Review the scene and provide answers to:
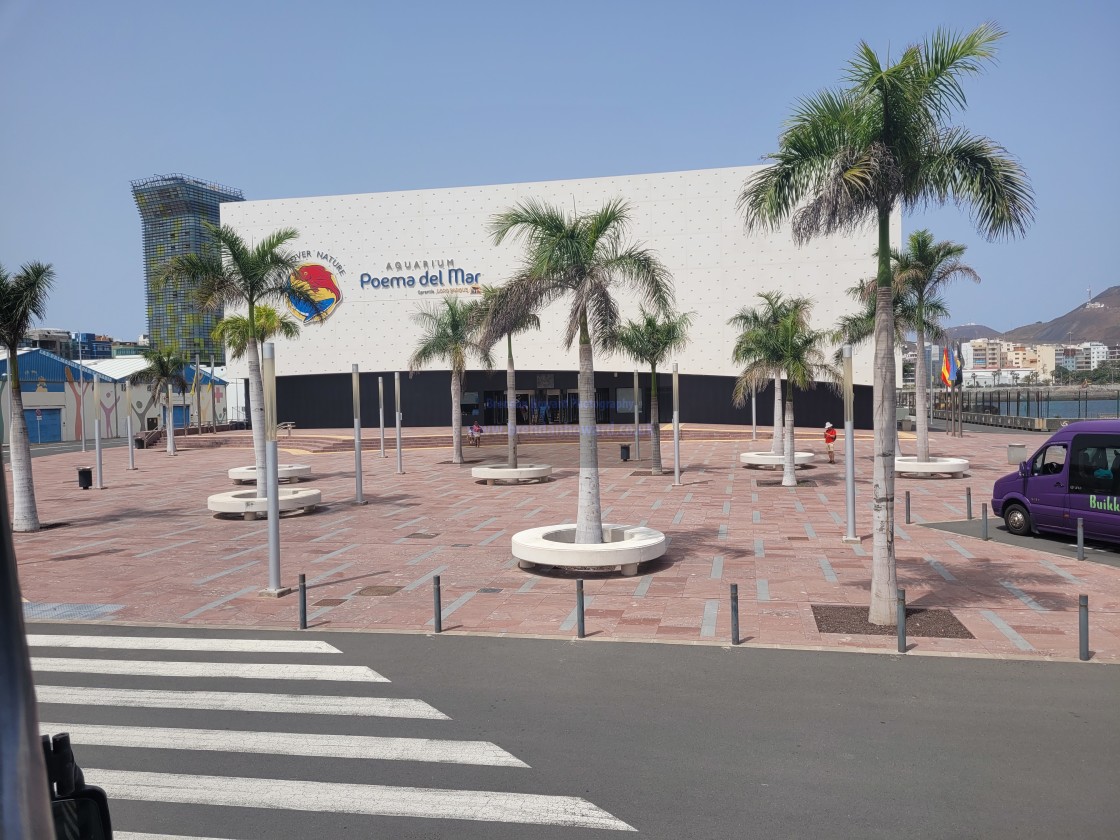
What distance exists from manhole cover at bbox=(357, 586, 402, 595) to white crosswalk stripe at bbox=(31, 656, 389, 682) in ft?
11.5

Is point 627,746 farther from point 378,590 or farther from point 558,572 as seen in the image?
point 558,572

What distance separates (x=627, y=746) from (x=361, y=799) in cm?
224

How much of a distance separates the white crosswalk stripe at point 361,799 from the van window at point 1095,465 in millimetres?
13642

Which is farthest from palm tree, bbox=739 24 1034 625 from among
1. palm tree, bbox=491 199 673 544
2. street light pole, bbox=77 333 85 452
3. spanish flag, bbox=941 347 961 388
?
spanish flag, bbox=941 347 961 388

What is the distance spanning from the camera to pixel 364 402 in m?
58.8

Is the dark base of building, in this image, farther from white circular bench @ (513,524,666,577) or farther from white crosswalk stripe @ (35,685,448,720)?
white crosswalk stripe @ (35,685,448,720)

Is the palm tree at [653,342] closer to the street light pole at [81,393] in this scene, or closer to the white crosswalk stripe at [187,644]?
the white crosswalk stripe at [187,644]

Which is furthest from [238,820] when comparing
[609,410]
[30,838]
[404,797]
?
[609,410]

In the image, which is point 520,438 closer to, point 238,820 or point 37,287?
point 37,287

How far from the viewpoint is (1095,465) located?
629 inches

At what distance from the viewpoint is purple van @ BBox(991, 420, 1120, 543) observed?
51.6ft

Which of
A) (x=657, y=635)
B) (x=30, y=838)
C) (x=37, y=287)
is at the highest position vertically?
(x=37, y=287)

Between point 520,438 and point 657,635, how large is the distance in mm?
41373

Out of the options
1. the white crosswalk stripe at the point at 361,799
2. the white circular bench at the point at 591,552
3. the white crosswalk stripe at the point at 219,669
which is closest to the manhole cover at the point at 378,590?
the white circular bench at the point at 591,552
